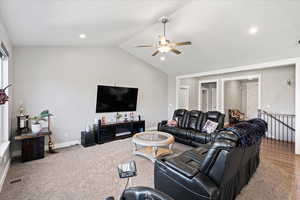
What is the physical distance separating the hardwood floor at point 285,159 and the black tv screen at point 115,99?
14.5 ft

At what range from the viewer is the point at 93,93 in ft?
15.9

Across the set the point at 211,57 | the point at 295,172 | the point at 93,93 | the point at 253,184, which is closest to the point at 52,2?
the point at 93,93

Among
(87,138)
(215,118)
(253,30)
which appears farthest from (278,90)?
(87,138)

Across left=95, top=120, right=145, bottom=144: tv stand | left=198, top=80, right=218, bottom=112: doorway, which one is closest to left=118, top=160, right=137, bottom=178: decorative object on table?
left=95, top=120, right=145, bottom=144: tv stand

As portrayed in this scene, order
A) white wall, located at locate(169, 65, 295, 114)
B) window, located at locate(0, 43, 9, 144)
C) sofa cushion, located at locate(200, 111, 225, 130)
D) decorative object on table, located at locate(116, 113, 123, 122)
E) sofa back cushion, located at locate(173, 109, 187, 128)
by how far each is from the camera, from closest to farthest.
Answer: window, located at locate(0, 43, 9, 144)
sofa cushion, located at locate(200, 111, 225, 130)
sofa back cushion, located at locate(173, 109, 187, 128)
white wall, located at locate(169, 65, 295, 114)
decorative object on table, located at locate(116, 113, 123, 122)

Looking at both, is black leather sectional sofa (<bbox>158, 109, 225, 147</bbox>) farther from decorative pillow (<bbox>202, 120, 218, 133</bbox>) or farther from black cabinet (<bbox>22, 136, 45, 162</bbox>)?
black cabinet (<bbox>22, 136, 45, 162</bbox>)

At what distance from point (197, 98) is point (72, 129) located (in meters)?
6.22

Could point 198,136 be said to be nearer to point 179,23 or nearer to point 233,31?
point 233,31

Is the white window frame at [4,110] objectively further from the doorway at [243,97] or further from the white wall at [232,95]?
the white wall at [232,95]

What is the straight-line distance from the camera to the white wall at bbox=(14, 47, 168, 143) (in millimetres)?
3754

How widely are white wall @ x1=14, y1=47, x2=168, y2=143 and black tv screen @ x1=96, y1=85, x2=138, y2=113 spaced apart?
0.65ft

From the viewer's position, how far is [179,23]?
3750mm

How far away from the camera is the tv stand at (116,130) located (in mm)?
4582

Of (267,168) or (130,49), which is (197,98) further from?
(267,168)
